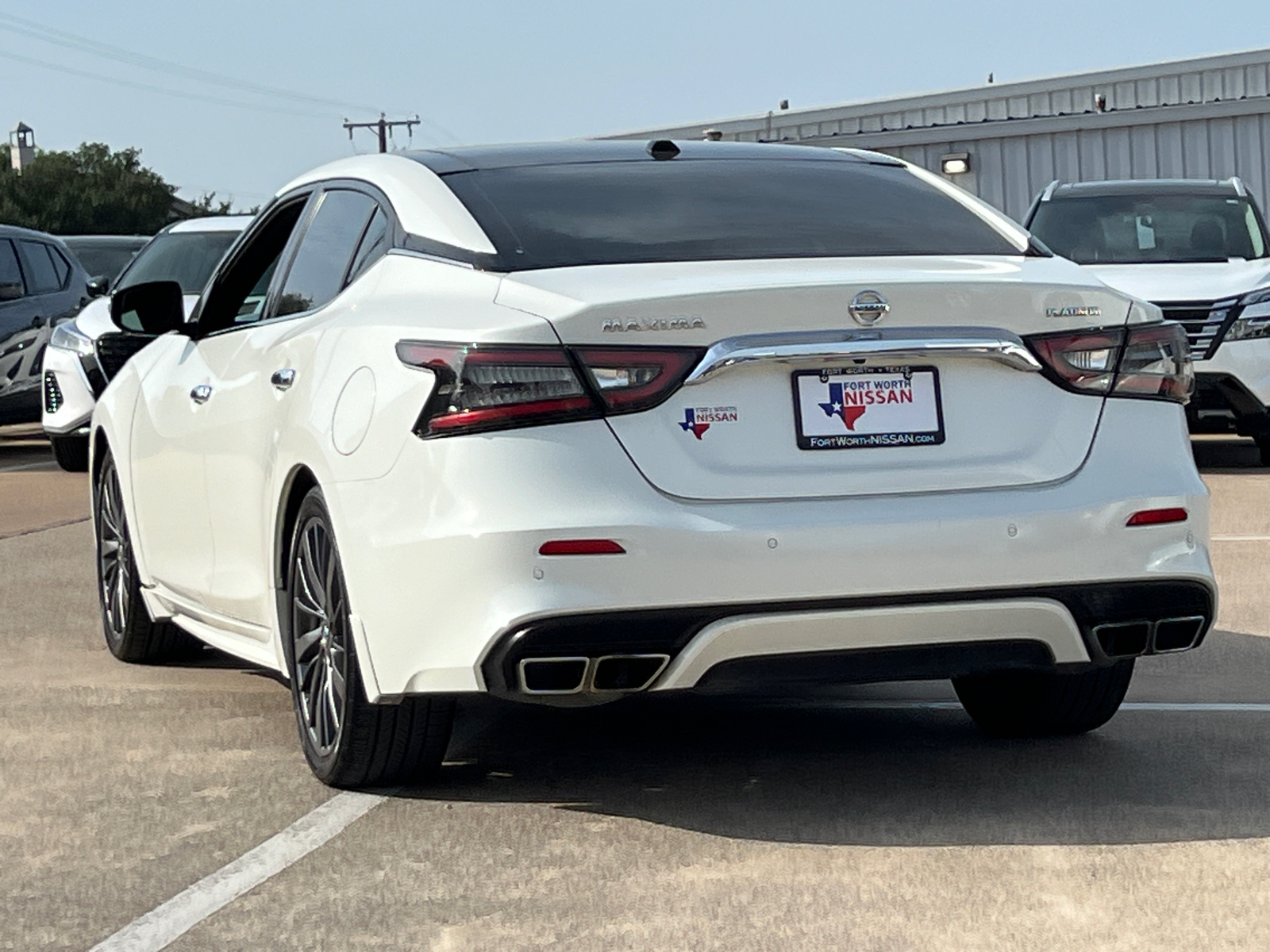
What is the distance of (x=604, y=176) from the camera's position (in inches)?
223

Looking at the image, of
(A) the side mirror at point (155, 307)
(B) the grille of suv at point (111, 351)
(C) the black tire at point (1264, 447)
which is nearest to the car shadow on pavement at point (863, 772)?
(A) the side mirror at point (155, 307)

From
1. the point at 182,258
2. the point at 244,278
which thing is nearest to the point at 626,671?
the point at 244,278

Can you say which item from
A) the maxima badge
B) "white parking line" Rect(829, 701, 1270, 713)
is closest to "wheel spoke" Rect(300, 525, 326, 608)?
the maxima badge

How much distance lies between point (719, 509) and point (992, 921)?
1.03 m

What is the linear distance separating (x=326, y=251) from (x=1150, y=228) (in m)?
10.1

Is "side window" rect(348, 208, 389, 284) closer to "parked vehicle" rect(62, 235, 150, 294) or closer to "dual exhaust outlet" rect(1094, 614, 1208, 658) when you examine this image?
"dual exhaust outlet" rect(1094, 614, 1208, 658)

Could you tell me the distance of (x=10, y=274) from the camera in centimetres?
1812

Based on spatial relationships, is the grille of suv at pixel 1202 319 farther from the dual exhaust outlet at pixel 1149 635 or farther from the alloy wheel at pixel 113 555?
the dual exhaust outlet at pixel 1149 635

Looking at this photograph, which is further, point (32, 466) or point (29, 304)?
point (29, 304)

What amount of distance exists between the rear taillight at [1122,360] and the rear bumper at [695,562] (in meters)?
0.16

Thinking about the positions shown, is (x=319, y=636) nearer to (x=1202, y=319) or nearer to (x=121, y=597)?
(x=121, y=597)

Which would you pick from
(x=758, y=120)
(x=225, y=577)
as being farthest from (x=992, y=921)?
(x=758, y=120)

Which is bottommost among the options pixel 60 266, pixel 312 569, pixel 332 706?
pixel 332 706

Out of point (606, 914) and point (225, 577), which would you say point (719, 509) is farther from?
point (225, 577)
